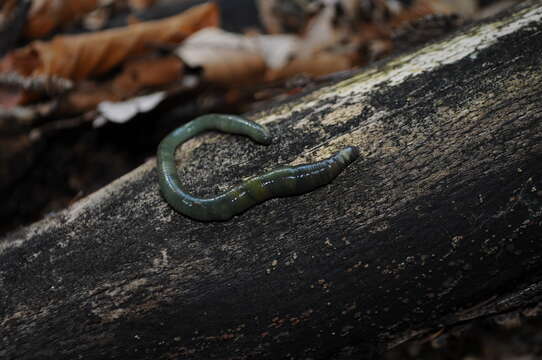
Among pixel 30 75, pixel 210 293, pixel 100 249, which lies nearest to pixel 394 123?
pixel 210 293

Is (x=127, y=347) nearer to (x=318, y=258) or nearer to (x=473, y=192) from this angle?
(x=318, y=258)

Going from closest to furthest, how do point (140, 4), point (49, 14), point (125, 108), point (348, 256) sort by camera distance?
point (348, 256) < point (125, 108) < point (49, 14) < point (140, 4)

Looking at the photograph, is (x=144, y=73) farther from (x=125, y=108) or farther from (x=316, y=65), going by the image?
(x=316, y=65)

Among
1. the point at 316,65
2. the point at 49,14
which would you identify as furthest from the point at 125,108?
the point at 316,65

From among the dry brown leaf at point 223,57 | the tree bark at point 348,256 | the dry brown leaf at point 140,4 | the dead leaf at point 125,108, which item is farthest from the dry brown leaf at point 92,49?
the tree bark at point 348,256

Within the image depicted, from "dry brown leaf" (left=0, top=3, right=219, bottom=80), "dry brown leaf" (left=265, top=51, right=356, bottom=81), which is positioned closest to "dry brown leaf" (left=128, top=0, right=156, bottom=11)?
"dry brown leaf" (left=0, top=3, right=219, bottom=80)

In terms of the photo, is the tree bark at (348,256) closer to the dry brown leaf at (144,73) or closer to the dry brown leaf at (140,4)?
the dry brown leaf at (144,73)

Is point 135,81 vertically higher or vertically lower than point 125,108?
higher
